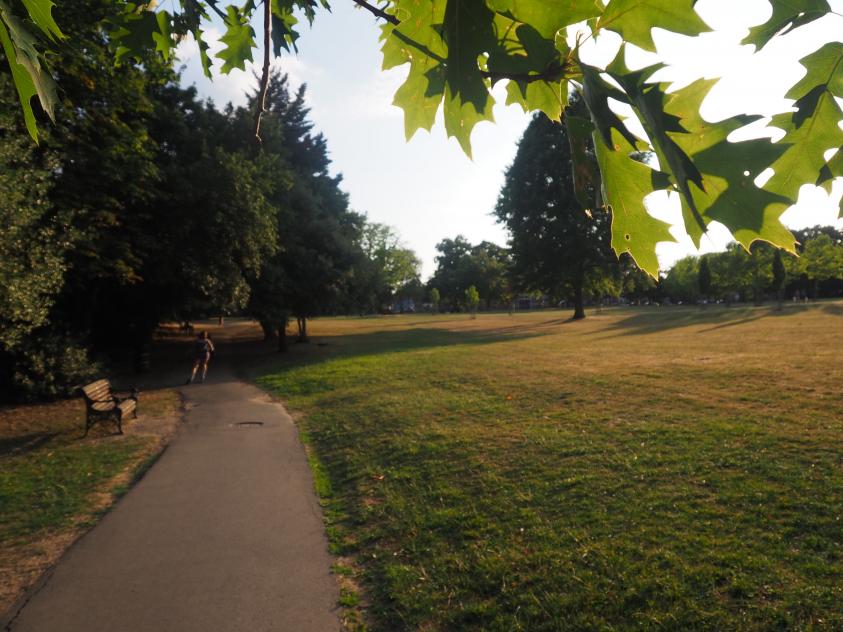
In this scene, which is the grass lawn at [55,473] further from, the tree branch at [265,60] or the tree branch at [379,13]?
the tree branch at [379,13]

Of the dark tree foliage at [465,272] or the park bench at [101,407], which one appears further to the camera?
the dark tree foliage at [465,272]

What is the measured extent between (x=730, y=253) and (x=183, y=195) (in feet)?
147

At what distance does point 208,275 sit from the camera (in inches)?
745

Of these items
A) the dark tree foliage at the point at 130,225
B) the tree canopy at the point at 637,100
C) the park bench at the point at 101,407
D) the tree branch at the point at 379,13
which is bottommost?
the park bench at the point at 101,407

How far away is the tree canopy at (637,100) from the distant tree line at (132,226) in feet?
28.1

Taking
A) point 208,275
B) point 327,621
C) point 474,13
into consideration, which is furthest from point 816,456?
point 208,275

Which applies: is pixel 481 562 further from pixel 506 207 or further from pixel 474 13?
pixel 506 207

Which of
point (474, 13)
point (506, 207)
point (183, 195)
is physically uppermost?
point (506, 207)

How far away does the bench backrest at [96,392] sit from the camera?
1093cm

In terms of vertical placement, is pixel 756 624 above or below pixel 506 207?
below

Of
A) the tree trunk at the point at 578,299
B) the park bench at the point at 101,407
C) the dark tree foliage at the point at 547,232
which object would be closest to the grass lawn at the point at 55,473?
the park bench at the point at 101,407

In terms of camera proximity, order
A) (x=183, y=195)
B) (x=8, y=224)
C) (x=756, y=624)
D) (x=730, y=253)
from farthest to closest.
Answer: (x=730, y=253) → (x=183, y=195) → (x=8, y=224) → (x=756, y=624)

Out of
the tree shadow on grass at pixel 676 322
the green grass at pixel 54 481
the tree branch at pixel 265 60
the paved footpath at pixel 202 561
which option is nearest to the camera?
the tree branch at pixel 265 60

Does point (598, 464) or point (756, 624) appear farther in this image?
point (598, 464)
